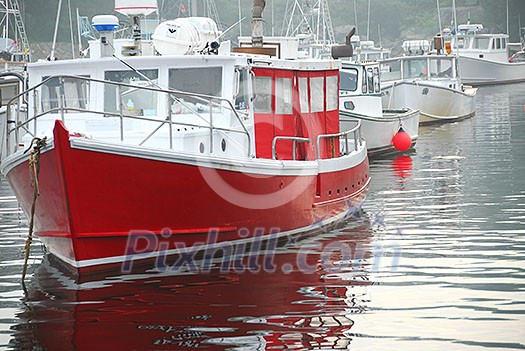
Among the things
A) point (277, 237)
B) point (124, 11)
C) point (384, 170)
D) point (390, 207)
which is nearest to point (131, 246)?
point (277, 237)

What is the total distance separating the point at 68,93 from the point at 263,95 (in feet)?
8.10

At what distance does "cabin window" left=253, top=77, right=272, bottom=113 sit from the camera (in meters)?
13.2

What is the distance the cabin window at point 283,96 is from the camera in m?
13.7

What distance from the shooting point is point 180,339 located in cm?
884

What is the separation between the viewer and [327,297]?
1027cm

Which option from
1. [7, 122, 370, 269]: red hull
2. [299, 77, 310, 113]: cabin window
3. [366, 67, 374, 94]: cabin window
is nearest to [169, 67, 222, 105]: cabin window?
[7, 122, 370, 269]: red hull

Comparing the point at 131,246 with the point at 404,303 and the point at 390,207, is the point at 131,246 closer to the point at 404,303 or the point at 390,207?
the point at 404,303

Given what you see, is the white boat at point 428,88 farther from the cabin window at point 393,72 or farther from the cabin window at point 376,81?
the cabin window at point 376,81

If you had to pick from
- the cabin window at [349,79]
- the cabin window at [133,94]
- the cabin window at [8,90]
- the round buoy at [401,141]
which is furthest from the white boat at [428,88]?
the cabin window at [133,94]

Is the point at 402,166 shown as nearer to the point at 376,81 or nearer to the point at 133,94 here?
the point at 376,81

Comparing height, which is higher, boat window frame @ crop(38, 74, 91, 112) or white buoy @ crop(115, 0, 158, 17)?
white buoy @ crop(115, 0, 158, 17)

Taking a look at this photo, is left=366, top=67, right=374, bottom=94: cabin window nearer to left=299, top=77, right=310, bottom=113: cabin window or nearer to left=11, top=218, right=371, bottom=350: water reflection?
left=299, top=77, right=310, bottom=113: cabin window

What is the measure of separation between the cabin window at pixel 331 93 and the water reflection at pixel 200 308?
3.40m

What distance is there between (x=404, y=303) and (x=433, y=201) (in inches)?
290
